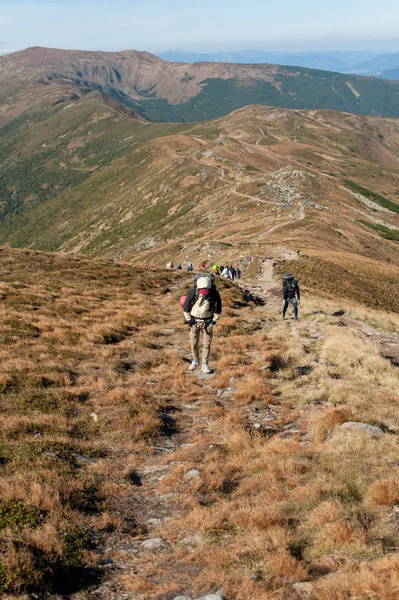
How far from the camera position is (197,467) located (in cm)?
926

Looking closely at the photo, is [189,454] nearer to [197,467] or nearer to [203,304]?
[197,467]

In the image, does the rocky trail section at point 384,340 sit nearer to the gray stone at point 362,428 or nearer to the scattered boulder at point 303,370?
the scattered boulder at point 303,370

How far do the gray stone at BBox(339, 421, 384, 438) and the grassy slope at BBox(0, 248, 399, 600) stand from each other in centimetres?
26

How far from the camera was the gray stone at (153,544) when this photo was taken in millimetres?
6821

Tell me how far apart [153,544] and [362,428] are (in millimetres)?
5467

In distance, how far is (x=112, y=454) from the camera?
1005cm

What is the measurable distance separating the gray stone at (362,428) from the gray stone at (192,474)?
11.8ft

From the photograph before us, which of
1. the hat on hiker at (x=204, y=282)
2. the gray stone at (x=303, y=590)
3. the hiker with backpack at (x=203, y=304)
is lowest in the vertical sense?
the gray stone at (x=303, y=590)

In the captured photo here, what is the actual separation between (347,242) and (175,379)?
73154mm

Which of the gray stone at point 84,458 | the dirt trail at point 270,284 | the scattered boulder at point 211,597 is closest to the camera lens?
the scattered boulder at point 211,597

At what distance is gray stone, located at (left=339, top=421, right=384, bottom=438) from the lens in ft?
31.0

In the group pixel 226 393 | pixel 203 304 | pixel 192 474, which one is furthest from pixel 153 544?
pixel 203 304

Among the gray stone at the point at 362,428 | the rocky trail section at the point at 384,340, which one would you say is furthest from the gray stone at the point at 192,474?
the rocky trail section at the point at 384,340

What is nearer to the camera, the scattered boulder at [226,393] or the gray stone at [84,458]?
the gray stone at [84,458]
